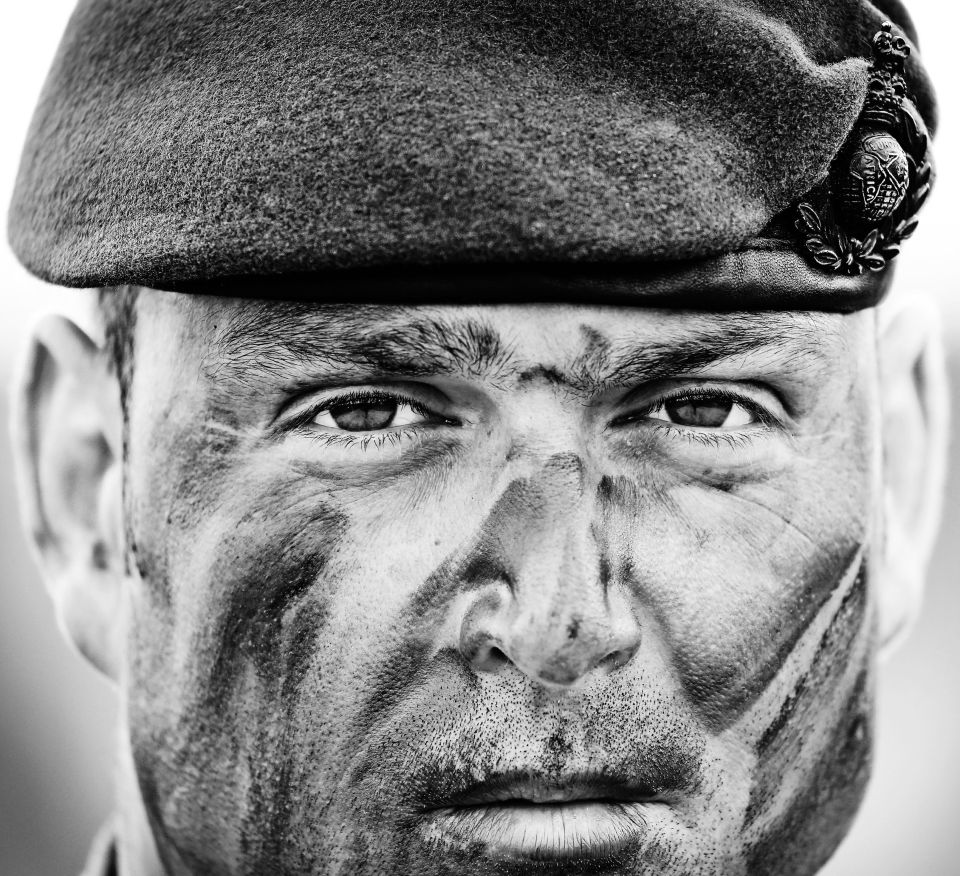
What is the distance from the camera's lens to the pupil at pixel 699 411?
1.47 meters

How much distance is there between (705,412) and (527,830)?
464 mm

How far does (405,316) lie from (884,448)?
0.77 meters

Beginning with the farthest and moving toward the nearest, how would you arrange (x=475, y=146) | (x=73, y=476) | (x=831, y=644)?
1. (x=73, y=476)
2. (x=831, y=644)
3. (x=475, y=146)

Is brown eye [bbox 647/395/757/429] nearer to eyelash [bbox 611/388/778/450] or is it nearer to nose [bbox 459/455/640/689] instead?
eyelash [bbox 611/388/778/450]

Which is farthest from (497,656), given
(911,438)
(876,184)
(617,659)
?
(911,438)

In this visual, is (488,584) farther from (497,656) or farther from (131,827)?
(131,827)

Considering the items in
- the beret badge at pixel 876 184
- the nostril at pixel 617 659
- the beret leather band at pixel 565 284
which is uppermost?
the beret badge at pixel 876 184

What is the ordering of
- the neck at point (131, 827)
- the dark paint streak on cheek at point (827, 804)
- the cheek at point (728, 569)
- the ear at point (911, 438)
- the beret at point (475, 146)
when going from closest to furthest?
the beret at point (475, 146) < the cheek at point (728, 569) < the dark paint streak on cheek at point (827, 804) < the neck at point (131, 827) < the ear at point (911, 438)

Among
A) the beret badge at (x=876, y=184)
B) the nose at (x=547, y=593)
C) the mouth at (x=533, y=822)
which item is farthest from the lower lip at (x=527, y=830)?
the beret badge at (x=876, y=184)

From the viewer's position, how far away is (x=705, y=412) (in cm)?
147

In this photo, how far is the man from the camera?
51.5 inches

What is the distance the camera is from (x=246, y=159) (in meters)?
1.32

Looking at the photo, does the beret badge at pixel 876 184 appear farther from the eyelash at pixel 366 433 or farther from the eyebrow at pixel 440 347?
the eyelash at pixel 366 433

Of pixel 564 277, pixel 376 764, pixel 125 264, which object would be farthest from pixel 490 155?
pixel 376 764
